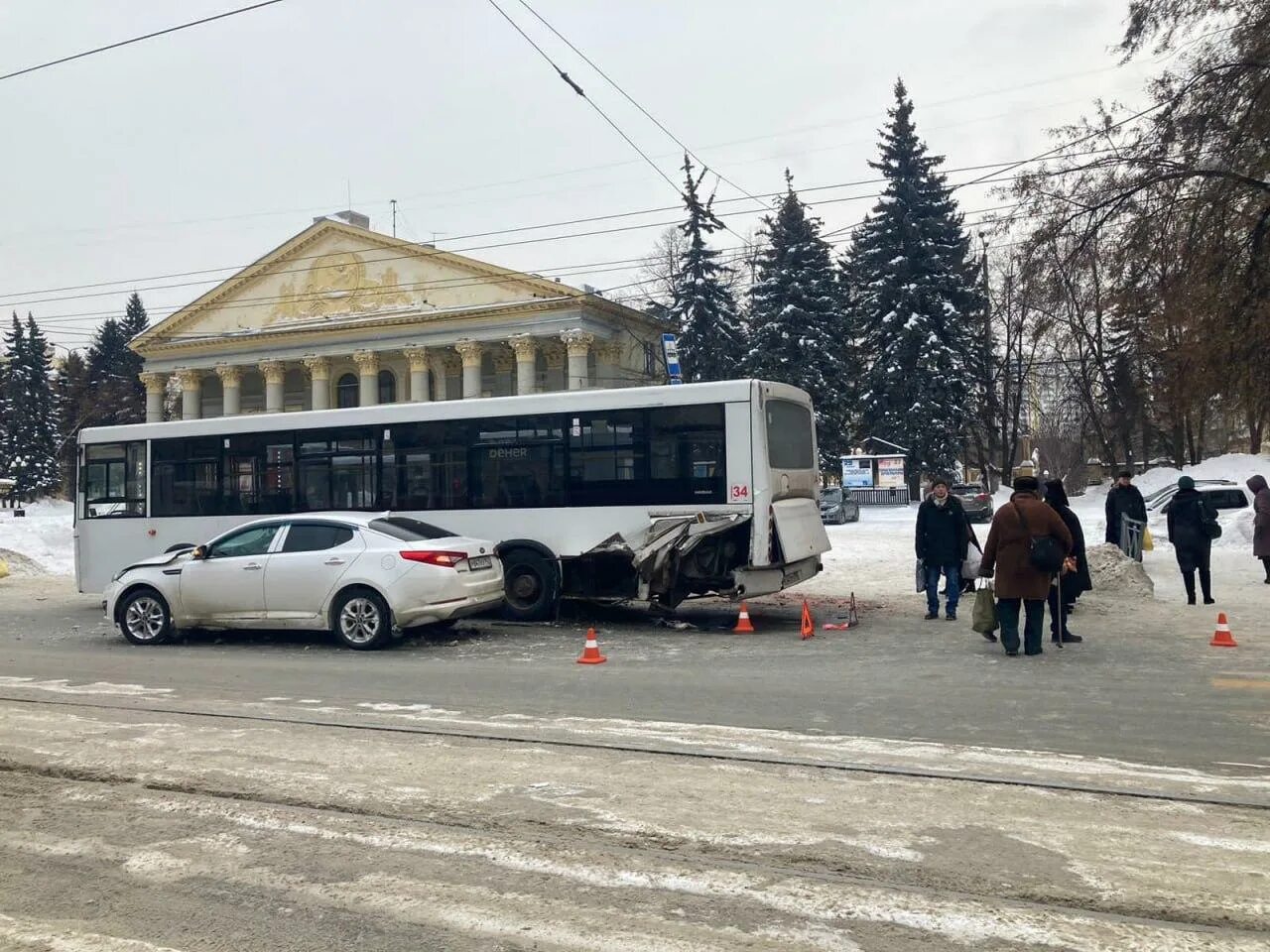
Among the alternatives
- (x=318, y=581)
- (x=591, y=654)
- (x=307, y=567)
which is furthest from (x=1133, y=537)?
(x=307, y=567)

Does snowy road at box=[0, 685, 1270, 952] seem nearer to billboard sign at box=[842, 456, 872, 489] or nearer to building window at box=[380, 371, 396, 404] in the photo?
billboard sign at box=[842, 456, 872, 489]

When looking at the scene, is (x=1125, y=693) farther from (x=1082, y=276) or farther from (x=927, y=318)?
(x=927, y=318)

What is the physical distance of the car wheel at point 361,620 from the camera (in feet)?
38.6

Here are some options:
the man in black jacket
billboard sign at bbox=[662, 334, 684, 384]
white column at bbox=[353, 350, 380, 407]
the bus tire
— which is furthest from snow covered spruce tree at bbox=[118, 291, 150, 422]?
the man in black jacket

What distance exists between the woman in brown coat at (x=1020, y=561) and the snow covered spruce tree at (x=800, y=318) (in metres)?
38.1

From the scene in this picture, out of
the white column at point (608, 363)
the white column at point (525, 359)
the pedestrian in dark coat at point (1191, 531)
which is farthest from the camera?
the white column at point (608, 363)

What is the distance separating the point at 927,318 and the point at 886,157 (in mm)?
7901

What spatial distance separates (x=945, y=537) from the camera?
43.3ft

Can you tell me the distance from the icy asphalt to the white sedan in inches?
65.9

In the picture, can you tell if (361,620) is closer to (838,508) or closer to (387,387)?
(838,508)

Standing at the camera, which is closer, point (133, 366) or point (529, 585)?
point (529, 585)

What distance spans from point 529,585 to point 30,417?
70.9m

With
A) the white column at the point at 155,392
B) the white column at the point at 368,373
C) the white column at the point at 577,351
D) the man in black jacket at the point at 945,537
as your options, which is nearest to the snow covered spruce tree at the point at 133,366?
the white column at the point at 155,392

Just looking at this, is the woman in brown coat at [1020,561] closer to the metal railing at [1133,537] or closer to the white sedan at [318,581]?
the white sedan at [318,581]
